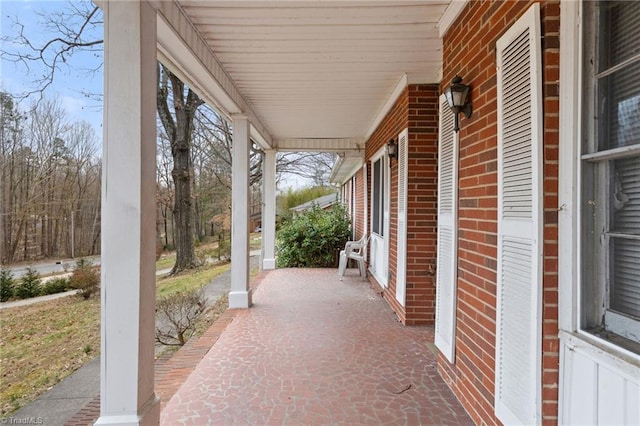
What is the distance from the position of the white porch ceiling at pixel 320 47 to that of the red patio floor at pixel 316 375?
116 inches

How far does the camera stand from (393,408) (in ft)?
7.70

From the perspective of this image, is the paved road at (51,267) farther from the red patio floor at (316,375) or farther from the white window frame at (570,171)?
the white window frame at (570,171)

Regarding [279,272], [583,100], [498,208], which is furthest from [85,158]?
[583,100]

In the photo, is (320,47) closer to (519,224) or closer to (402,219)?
(402,219)

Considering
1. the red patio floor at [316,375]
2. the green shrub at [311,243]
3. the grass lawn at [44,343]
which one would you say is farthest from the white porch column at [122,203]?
the green shrub at [311,243]

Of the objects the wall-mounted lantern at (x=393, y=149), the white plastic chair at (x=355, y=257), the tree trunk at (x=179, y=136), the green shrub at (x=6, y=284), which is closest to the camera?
the wall-mounted lantern at (x=393, y=149)

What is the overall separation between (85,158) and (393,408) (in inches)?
209

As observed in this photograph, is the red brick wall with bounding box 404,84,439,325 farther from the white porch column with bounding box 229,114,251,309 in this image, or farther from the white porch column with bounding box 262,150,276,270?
the white porch column with bounding box 262,150,276,270

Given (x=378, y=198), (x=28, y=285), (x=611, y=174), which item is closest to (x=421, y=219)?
(x=378, y=198)

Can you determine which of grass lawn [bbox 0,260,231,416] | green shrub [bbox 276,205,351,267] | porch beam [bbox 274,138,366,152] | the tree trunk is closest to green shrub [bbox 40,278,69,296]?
grass lawn [bbox 0,260,231,416]

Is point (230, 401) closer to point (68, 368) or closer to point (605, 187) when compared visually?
point (605, 187)

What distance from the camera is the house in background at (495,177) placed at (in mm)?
1355

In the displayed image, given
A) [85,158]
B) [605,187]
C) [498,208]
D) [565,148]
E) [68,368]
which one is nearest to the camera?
[605,187]

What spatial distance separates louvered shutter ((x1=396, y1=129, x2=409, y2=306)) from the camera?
406cm
